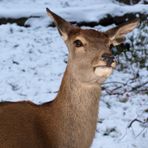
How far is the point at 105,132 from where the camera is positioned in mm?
7270

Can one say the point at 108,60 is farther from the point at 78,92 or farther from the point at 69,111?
the point at 69,111

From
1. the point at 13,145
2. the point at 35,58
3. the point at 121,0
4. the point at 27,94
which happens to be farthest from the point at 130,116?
the point at 121,0

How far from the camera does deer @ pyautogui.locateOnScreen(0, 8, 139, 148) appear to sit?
4758 mm

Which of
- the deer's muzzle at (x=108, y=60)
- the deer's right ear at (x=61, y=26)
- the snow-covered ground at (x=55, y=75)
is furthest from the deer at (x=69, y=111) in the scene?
the snow-covered ground at (x=55, y=75)

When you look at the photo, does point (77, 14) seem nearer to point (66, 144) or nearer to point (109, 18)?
point (109, 18)

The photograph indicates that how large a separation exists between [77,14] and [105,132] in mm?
4125

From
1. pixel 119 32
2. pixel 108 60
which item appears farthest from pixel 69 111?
pixel 119 32

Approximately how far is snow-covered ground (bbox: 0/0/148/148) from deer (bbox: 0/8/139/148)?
2.06 meters

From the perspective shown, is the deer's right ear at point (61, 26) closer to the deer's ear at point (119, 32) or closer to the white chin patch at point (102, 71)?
the deer's ear at point (119, 32)

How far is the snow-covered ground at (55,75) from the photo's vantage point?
7280 mm

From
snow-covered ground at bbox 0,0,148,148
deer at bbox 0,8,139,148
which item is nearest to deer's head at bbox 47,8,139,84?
deer at bbox 0,8,139,148

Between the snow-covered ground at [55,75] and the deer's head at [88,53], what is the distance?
2.25m

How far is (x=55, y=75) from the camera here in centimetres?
890

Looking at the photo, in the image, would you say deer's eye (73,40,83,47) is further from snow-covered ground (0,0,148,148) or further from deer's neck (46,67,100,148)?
snow-covered ground (0,0,148,148)
